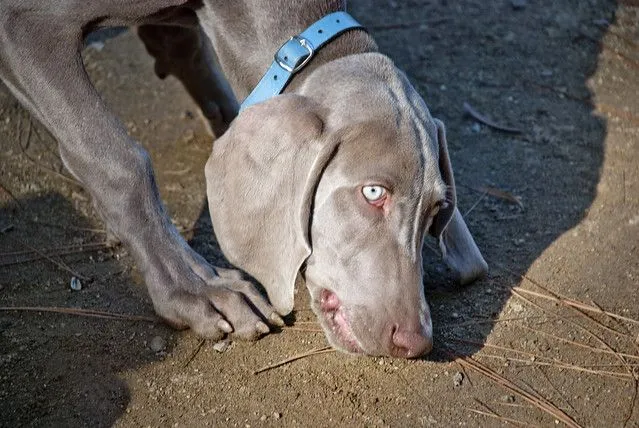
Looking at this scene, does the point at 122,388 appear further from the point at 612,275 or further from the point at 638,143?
the point at 638,143

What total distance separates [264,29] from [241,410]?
4.72 feet

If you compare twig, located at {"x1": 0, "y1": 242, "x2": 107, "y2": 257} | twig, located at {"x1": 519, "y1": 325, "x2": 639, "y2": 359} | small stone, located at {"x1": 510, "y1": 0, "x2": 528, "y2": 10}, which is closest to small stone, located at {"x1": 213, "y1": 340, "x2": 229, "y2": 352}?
twig, located at {"x1": 0, "y1": 242, "x2": 107, "y2": 257}

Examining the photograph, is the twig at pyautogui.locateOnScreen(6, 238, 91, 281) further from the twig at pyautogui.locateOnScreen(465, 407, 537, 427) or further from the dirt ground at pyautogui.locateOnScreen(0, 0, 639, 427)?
the twig at pyautogui.locateOnScreen(465, 407, 537, 427)

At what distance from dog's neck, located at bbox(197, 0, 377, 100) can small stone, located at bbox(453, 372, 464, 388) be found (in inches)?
46.2

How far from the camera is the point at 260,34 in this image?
359cm

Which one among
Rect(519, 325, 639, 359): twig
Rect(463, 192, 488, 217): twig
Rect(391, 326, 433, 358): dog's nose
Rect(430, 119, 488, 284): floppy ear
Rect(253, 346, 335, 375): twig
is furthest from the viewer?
Rect(463, 192, 488, 217): twig

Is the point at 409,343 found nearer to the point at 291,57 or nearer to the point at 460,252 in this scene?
the point at 460,252


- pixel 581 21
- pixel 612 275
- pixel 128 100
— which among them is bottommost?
pixel 581 21

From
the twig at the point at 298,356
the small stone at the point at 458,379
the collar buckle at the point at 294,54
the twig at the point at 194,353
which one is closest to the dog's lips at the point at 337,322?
the twig at the point at 298,356

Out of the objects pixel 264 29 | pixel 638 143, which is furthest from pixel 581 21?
pixel 264 29

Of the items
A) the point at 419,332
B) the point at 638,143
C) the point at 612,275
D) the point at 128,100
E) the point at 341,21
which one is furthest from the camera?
the point at 128,100

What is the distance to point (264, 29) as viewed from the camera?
11.7ft

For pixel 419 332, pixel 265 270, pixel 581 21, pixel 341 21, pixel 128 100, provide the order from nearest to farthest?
pixel 419 332 < pixel 265 270 < pixel 341 21 < pixel 128 100 < pixel 581 21

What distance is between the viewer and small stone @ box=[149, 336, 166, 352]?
3.35 meters
